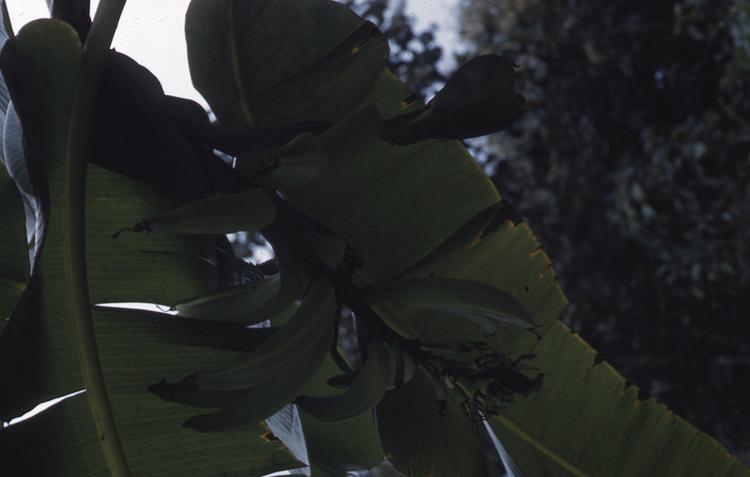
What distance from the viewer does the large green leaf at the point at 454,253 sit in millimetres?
472

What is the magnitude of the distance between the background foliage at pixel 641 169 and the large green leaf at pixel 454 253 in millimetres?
1321

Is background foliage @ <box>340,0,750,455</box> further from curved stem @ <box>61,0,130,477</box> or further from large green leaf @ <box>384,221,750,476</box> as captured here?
curved stem @ <box>61,0,130,477</box>

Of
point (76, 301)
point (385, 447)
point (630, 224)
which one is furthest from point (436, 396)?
point (630, 224)

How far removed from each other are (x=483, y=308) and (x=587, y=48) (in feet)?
6.60

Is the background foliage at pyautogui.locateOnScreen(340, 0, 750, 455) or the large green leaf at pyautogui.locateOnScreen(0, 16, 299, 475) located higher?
the background foliage at pyautogui.locateOnScreen(340, 0, 750, 455)

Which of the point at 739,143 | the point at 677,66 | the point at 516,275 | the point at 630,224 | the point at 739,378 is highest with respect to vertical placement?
the point at 677,66

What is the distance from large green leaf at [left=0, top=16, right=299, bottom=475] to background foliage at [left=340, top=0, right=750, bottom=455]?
1.40m

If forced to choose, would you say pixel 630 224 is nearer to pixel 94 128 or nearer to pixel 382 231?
pixel 382 231

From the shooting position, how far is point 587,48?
227cm

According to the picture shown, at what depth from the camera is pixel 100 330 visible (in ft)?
1.46

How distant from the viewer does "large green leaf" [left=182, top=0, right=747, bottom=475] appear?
472mm

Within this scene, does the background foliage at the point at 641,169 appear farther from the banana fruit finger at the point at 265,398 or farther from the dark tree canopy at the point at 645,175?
the banana fruit finger at the point at 265,398

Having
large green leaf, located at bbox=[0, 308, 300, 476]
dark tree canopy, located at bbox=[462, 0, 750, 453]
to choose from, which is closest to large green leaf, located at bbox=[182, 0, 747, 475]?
large green leaf, located at bbox=[0, 308, 300, 476]

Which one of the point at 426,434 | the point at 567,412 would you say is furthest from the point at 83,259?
the point at 567,412
